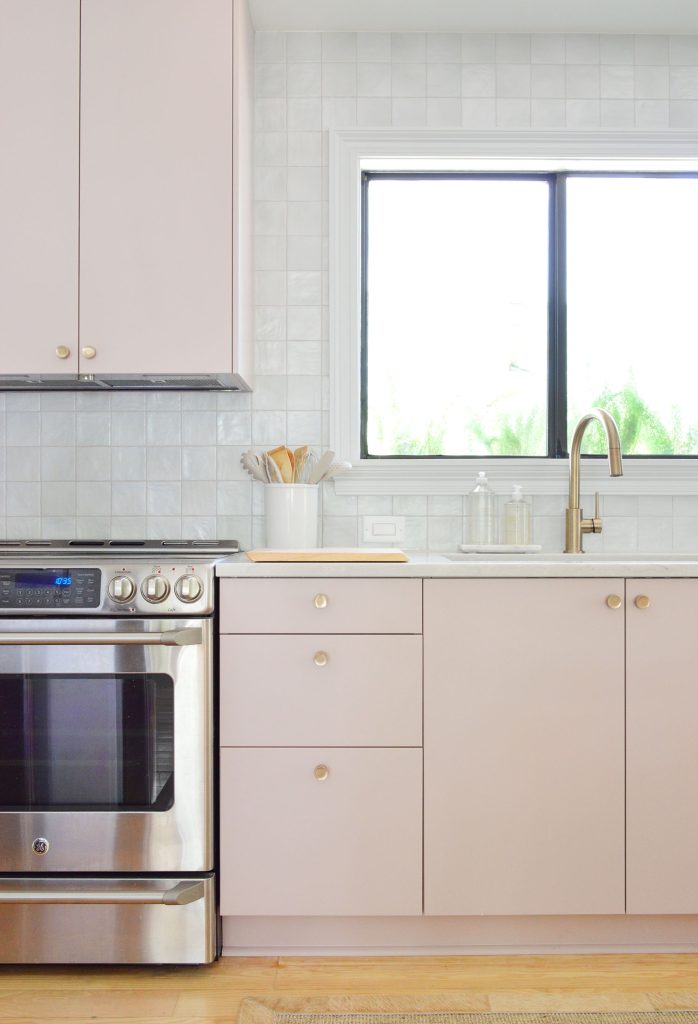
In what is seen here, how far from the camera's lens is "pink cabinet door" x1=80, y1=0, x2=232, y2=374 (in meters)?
2.07

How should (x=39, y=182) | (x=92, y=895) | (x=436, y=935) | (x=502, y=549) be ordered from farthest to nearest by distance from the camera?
(x=502, y=549), (x=39, y=182), (x=436, y=935), (x=92, y=895)

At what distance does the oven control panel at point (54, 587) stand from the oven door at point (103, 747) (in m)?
0.04

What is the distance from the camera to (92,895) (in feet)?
5.80

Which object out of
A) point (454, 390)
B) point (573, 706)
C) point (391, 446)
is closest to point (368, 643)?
point (573, 706)

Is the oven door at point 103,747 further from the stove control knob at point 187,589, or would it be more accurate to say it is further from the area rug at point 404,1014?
the area rug at point 404,1014

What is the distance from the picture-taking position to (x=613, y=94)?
2.45 metres

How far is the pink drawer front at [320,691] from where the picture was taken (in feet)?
6.04

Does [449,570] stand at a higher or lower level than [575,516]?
lower

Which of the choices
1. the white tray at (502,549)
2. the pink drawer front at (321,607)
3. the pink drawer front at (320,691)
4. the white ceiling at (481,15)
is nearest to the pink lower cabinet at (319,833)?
the pink drawer front at (320,691)

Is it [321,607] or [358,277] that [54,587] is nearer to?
[321,607]

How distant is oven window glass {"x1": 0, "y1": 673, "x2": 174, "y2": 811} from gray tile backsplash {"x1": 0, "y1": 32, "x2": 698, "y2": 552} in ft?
2.39

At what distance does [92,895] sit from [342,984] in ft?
1.88

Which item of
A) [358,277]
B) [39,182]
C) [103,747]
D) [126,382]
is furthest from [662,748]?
[39,182]

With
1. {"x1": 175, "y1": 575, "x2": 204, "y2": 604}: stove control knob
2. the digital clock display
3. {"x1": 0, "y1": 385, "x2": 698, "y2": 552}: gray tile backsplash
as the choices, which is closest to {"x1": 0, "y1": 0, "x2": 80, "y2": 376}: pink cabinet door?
{"x1": 0, "y1": 385, "x2": 698, "y2": 552}: gray tile backsplash
